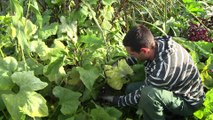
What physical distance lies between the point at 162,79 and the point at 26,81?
2.33 feet

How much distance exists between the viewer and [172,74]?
2.29m

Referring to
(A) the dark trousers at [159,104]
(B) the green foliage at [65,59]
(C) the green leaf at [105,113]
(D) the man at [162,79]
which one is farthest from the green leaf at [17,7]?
(A) the dark trousers at [159,104]

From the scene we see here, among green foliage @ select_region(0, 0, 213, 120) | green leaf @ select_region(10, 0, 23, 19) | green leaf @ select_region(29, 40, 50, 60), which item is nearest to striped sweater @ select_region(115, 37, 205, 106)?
green foliage @ select_region(0, 0, 213, 120)

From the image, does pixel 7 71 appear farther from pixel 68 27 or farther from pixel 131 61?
pixel 131 61

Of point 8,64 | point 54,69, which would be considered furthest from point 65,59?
point 8,64

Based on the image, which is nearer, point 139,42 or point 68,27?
point 139,42

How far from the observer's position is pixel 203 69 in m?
2.67

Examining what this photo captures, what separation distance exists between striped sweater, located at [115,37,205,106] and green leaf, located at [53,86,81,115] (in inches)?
10.2

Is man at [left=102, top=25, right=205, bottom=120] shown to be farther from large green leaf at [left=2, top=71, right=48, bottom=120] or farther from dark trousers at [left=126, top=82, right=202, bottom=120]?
large green leaf at [left=2, top=71, right=48, bottom=120]

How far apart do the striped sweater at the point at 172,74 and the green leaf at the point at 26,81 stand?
0.55 metres

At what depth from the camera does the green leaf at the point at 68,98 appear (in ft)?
7.73

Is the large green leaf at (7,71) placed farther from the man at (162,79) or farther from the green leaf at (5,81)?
the man at (162,79)

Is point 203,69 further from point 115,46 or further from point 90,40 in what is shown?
point 90,40

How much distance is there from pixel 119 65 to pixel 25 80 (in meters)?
0.61
